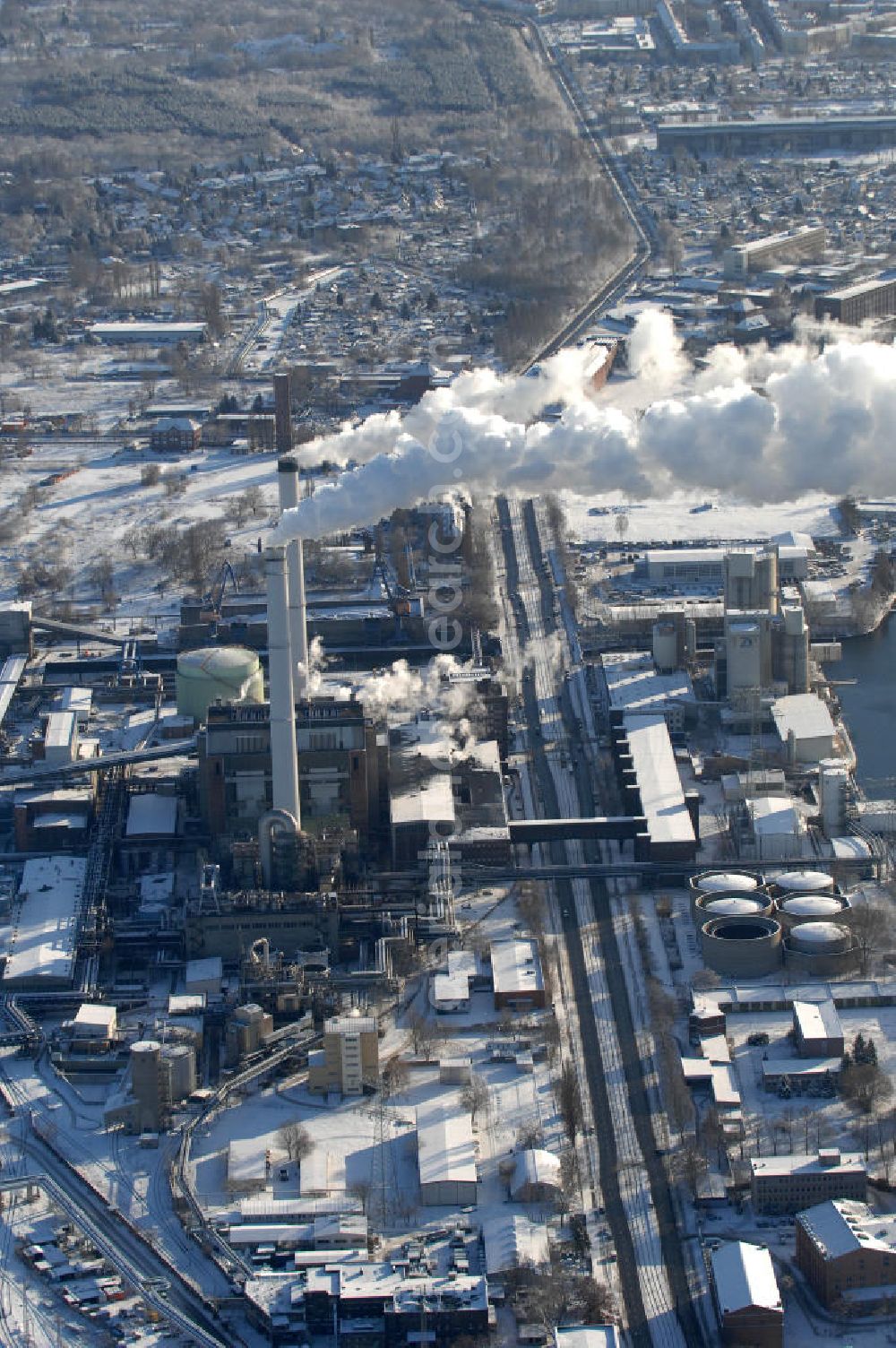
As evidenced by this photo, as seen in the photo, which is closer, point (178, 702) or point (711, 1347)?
point (711, 1347)

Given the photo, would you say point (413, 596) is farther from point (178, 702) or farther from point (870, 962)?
point (870, 962)

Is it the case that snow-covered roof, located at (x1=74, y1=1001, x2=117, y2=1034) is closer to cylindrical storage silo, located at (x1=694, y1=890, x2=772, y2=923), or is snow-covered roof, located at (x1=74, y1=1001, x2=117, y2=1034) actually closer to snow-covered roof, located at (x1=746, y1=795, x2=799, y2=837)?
cylindrical storage silo, located at (x1=694, y1=890, x2=772, y2=923)

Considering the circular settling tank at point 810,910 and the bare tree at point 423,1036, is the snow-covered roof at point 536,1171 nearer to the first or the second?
the bare tree at point 423,1036

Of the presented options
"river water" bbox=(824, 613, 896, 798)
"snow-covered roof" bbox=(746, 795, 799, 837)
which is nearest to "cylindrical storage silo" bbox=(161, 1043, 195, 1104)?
"snow-covered roof" bbox=(746, 795, 799, 837)

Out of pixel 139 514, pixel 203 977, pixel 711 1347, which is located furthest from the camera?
pixel 139 514

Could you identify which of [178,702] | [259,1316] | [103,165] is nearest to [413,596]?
[178,702]

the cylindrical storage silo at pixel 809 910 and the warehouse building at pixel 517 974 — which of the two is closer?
the warehouse building at pixel 517 974

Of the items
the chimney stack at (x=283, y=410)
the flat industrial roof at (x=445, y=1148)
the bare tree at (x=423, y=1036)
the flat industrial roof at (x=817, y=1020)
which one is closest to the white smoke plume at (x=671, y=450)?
the bare tree at (x=423, y=1036)
